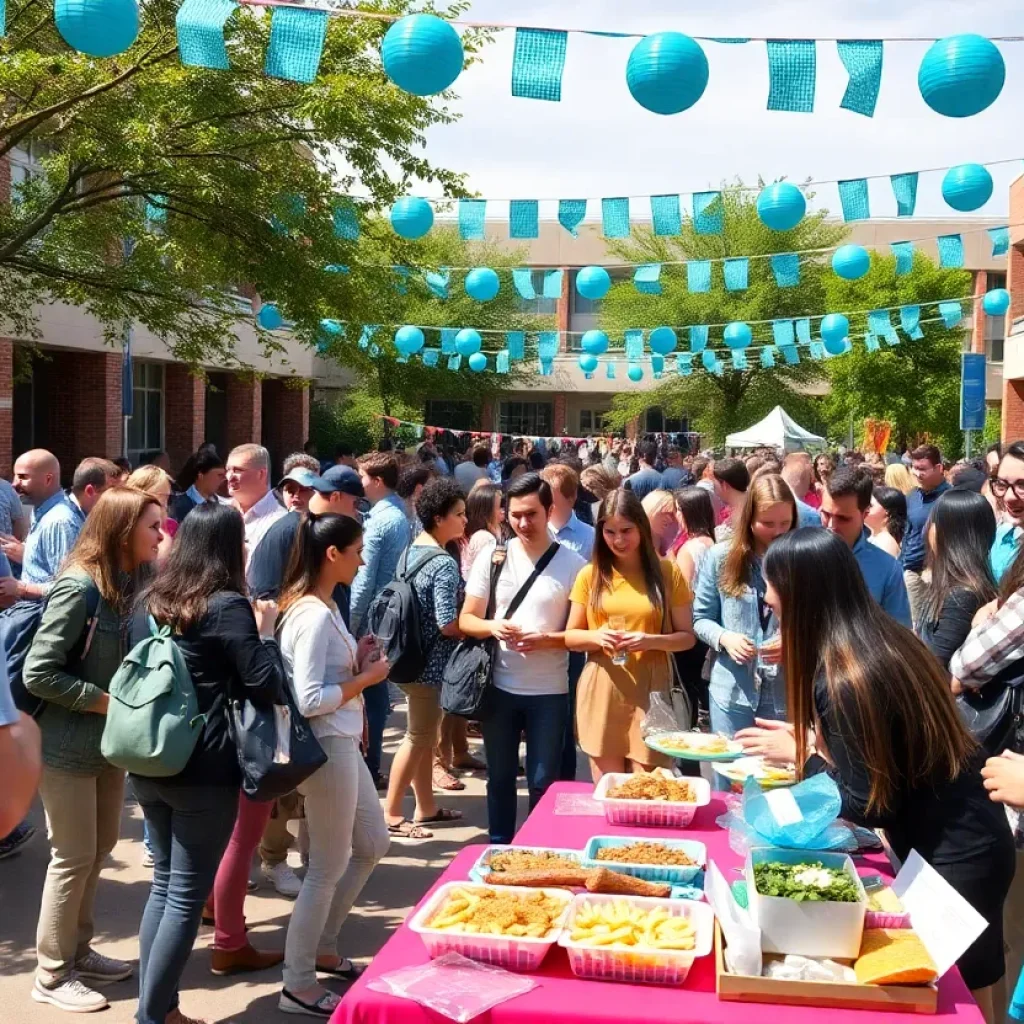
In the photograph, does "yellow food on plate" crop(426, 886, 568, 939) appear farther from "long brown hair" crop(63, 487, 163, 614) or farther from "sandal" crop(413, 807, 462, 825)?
"sandal" crop(413, 807, 462, 825)

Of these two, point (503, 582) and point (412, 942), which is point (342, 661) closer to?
point (503, 582)

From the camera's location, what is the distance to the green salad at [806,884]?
259cm

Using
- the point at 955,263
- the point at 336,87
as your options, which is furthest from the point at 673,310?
the point at 336,87

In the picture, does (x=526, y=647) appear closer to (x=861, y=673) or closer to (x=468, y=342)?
(x=861, y=673)

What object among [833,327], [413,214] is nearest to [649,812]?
[413,214]

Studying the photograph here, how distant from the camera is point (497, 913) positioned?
9.27 ft

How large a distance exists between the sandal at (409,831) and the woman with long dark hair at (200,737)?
2.60 metres

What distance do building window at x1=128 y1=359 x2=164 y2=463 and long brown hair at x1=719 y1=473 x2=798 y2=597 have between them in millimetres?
22816

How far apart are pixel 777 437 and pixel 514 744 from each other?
1974 cm

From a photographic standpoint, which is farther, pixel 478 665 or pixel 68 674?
pixel 478 665

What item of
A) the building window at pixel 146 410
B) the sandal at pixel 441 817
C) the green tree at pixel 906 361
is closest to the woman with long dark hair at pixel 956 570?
the sandal at pixel 441 817

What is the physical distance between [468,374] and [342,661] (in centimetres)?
3874

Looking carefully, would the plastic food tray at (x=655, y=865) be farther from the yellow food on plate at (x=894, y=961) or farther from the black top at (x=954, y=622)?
the black top at (x=954, y=622)

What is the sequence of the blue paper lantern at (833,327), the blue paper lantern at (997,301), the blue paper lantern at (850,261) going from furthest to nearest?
1. the blue paper lantern at (833,327)
2. the blue paper lantern at (997,301)
3. the blue paper lantern at (850,261)
